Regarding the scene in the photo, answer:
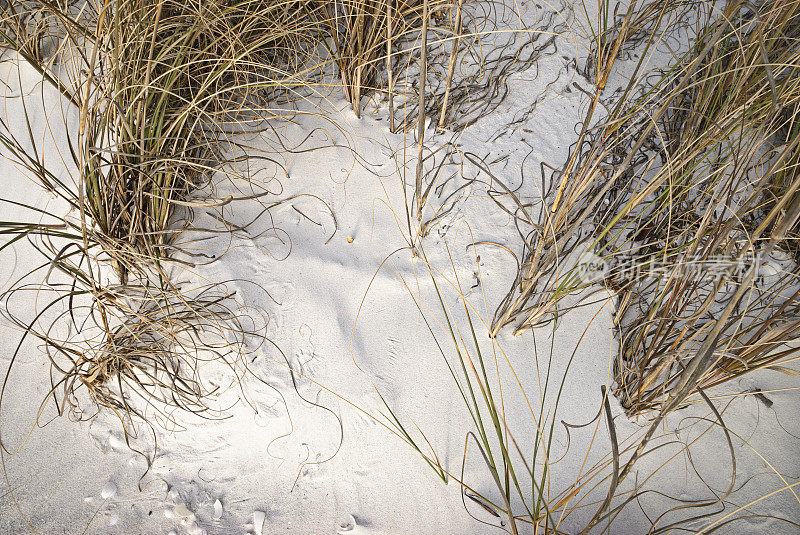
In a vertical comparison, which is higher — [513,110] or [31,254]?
[513,110]

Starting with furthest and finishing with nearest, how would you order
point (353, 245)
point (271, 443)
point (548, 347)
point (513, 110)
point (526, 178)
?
point (513, 110)
point (526, 178)
point (353, 245)
point (548, 347)
point (271, 443)

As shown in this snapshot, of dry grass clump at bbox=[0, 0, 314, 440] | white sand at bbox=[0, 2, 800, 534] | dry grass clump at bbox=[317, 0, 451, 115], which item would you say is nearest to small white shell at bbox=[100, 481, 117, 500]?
white sand at bbox=[0, 2, 800, 534]

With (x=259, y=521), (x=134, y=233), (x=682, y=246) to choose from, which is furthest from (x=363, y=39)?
(x=259, y=521)

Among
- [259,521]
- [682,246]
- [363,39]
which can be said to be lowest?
[259,521]

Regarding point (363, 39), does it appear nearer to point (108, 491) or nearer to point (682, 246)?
point (682, 246)

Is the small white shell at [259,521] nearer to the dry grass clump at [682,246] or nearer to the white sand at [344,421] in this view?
the white sand at [344,421]

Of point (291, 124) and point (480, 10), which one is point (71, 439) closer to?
point (291, 124)

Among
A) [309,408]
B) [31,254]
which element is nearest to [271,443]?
[309,408]

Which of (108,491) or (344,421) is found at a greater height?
(344,421)

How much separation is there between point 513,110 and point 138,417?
56.6 inches

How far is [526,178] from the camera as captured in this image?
151 cm

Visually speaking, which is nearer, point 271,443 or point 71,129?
point 271,443

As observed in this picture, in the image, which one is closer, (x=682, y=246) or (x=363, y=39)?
(x=682, y=246)

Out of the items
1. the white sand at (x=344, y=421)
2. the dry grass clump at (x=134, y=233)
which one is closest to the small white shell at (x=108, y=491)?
the white sand at (x=344, y=421)
